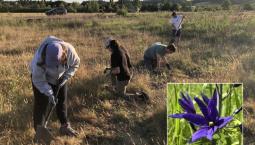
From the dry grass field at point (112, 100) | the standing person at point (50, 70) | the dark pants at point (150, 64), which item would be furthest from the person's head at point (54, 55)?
the dark pants at point (150, 64)

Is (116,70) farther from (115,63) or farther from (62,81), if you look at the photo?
(62,81)

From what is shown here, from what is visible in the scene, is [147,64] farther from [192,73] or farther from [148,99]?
[148,99]

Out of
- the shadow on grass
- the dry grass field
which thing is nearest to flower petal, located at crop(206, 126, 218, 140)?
the dry grass field

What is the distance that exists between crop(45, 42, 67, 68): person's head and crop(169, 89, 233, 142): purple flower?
10.6 feet

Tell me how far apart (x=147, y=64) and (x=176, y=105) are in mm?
8237

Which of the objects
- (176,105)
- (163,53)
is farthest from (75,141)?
(163,53)

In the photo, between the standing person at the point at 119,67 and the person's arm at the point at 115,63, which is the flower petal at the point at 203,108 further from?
the person's arm at the point at 115,63

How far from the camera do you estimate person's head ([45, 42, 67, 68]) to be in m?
5.18

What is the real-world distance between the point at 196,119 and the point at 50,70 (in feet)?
11.3

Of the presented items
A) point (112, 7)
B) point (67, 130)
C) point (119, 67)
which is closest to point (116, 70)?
point (119, 67)

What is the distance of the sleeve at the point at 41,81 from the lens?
5367 mm

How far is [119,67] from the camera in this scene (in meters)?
8.04

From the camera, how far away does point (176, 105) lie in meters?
2.22

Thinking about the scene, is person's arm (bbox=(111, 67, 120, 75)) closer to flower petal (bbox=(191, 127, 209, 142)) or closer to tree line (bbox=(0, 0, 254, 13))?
flower petal (bbox=(191, 127, 209, 142))
